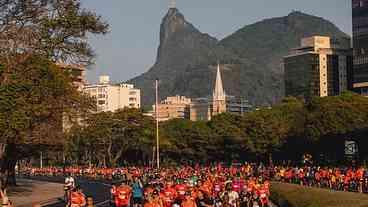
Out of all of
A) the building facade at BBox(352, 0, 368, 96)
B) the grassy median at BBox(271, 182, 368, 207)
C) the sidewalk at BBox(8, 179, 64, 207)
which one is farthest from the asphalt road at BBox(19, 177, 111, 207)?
the building facade at BBox(352, 0, 368, 96)

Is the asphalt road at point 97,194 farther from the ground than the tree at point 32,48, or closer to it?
closer to it

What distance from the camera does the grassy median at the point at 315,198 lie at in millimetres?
23797

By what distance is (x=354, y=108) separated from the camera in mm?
89750

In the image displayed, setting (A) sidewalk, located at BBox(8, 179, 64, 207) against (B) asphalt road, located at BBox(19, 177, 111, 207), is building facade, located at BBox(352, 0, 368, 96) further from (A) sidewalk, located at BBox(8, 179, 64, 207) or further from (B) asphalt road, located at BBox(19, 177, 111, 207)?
(A) sidewalk, located at BBox(8, 179, 64, 207)

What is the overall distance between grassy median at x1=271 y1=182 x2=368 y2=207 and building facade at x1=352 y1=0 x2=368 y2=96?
14156 centimetres

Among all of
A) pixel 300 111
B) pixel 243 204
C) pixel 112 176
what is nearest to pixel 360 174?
pixel 243 204

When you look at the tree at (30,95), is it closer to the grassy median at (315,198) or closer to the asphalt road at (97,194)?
the asphalt road at (97,194)

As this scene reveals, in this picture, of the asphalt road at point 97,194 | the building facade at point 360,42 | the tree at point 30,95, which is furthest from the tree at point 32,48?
the building facade at point 360,42

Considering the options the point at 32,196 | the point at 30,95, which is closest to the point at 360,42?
the point at 32,196

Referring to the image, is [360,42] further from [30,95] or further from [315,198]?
[315,198]

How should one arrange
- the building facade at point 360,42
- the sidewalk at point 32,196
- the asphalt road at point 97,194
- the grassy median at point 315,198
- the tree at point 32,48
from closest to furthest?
the grassy median at point 315,198 < the tree at point 32,48 < the asphalt road at point 97,194 < the sidewalk at point 32,196 < the building facade at point 360,42

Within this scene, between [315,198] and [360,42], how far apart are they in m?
155

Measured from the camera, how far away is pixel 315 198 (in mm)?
27125

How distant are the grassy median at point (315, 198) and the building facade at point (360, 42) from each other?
142 meters
